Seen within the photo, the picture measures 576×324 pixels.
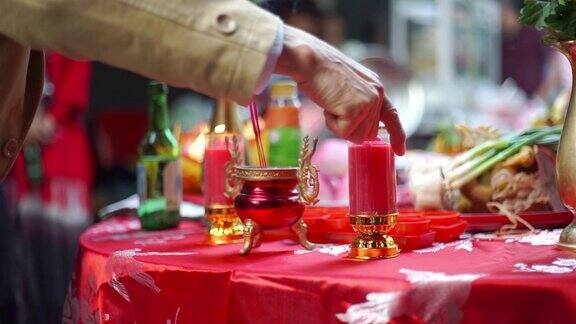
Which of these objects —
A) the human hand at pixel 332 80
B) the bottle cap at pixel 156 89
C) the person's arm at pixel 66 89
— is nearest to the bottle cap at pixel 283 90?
the bottle cap at pixel 156 89

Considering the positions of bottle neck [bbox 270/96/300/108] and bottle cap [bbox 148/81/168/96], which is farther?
bottle neck [bbox 270/96/300/108]

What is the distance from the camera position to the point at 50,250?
10.1 ft

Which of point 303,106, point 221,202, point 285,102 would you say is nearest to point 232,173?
point 221,202

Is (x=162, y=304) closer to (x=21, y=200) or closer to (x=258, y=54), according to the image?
(x=258, y=54)

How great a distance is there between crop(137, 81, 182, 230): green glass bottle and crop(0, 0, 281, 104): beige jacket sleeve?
0.75m

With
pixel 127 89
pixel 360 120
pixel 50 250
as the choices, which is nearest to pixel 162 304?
pixel 360 120

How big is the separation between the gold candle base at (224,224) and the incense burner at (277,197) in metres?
0.13

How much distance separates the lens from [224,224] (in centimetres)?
145

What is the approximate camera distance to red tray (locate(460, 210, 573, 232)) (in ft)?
4.71

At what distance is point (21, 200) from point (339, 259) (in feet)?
7.42

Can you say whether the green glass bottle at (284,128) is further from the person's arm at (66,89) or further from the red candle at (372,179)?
the person's arm at (66,89)

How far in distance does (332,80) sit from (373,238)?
29 centimetres

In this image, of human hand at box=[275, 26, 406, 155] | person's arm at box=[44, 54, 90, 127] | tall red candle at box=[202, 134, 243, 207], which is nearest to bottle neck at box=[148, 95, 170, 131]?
tall red candle at box=[202, 134, 243, 207]

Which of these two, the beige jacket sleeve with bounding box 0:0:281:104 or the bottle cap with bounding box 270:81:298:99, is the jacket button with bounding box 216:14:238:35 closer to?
the beige jacket sleeve with bounding box 0:0:281:104
